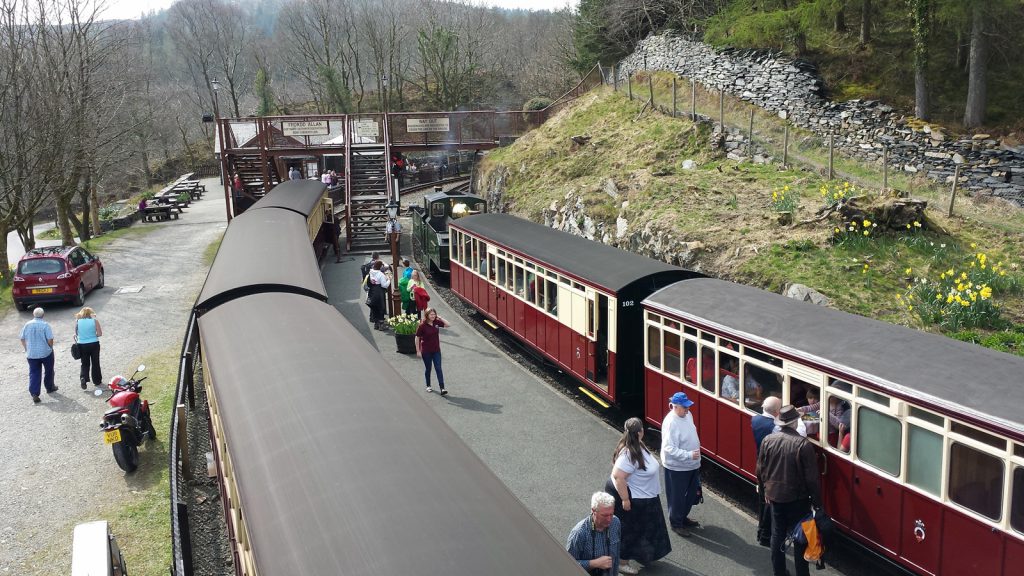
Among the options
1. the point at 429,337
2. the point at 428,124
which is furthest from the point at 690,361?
the point at 428,124

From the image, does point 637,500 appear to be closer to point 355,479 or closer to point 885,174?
point 355,479

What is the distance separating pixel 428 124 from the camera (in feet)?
100

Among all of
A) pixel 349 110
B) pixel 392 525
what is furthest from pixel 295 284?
pixel 349 110

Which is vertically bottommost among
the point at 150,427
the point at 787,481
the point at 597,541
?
the point at 150,427

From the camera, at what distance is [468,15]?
71.6 m

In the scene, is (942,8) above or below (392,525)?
above

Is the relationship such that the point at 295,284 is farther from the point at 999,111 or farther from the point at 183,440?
the point at 999,111

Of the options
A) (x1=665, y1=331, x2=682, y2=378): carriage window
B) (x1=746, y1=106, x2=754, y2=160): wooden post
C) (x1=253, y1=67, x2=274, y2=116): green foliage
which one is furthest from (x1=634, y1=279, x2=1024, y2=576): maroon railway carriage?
(x1=253, y1=67, x2=274, y2=116): green foliage

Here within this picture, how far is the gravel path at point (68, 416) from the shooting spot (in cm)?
916

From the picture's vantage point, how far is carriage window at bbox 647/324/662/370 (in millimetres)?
10500

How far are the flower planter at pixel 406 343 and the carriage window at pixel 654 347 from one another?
6271mm

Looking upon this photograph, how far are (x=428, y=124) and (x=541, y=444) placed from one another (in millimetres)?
21511

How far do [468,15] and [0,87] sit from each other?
179 feet

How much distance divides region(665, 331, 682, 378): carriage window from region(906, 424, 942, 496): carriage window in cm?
343
